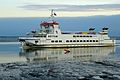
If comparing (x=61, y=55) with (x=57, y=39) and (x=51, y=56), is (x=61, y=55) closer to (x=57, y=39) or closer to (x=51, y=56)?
(x=51, y=56)

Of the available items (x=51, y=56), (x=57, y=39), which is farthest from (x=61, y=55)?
(x=57, y=39)

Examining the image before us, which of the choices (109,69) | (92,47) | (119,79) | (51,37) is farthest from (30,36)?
(119,79)

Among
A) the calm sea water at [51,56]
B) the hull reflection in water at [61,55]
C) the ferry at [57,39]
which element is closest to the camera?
the calm sea water at [51,56]

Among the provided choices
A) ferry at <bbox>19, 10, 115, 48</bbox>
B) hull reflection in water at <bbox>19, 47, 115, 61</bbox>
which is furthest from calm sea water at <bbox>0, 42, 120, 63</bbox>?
ferry at <bbox>19, 10, 115, 48</bbox>

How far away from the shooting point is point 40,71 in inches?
1086

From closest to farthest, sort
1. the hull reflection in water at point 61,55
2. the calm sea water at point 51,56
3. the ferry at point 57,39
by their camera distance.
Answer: the calm sea water at point 51,56, the hull reflection in water at point 61,55, the ferry at point 57,39

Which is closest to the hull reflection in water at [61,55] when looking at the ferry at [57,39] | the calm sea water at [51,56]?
the calm sea water at [51,56]

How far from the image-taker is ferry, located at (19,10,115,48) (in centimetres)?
6775

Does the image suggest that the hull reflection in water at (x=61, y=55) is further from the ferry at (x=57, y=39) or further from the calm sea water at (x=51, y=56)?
the ferry at (x=57, y=39)

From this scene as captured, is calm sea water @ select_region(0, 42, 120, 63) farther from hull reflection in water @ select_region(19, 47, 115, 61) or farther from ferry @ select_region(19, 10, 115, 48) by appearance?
ferry @ select_region(19, 10, 115, 48)

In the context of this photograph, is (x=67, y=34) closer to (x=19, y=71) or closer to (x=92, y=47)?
(x=92, y=47)

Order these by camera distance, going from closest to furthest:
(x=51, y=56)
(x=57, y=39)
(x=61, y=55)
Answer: (x=51, y=56) < (x=61, y=55) < (x=57, y=39)

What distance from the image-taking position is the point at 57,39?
70125 millimetres

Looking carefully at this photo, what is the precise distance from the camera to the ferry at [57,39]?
2667 inches
